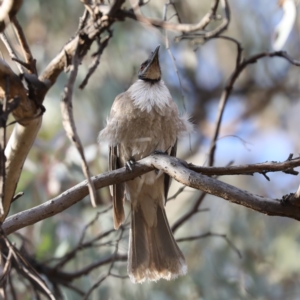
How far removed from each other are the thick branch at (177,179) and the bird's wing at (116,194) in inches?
34.4

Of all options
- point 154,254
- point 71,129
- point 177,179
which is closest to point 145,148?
point 154,254

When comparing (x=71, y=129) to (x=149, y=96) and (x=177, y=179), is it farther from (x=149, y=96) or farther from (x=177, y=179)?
(x=149, y=96)

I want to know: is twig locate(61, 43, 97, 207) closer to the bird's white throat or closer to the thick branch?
the thick branch

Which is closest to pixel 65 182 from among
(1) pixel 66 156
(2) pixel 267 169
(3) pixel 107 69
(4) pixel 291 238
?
(1) pixel 66 156

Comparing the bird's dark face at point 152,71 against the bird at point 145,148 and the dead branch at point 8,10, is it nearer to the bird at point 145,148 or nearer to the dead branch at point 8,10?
the bird at point 145,148

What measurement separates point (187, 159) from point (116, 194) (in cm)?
257

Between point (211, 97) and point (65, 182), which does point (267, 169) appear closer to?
point (65, 182)

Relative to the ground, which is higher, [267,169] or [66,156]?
[66,156]

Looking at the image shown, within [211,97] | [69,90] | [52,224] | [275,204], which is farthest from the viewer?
[211,97]

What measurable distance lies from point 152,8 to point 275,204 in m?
3.37

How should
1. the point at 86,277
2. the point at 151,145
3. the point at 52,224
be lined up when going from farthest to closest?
1. the point at 52,224
2. the point at 86,277
3. the point at 151,145

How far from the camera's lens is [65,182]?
4.66 m

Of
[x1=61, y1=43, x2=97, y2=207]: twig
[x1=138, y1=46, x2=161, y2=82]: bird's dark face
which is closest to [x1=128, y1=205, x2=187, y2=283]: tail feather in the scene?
[x1=138, y1=46, x2=161, y2=82]: bird's dark face

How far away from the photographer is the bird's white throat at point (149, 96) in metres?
3.30
